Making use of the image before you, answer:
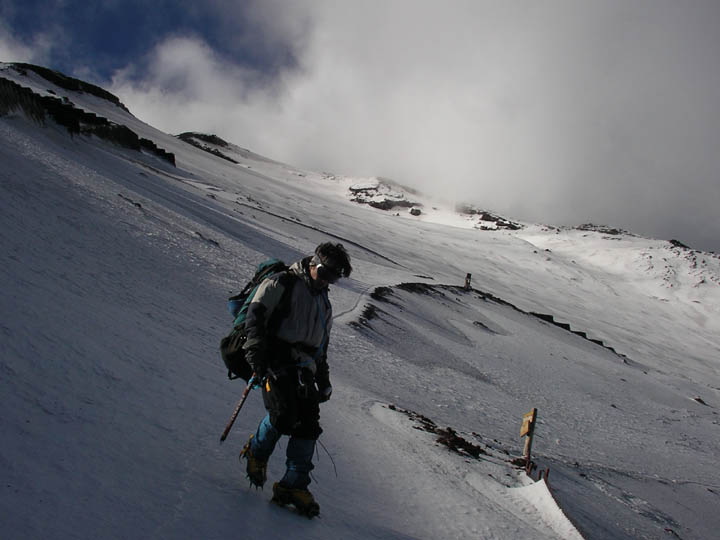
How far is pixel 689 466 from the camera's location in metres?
10.5

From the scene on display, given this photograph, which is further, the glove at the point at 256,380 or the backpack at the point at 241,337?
the backpack at the point at 241,337

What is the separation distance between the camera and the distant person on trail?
318 cm

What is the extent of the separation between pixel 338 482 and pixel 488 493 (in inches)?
80.3

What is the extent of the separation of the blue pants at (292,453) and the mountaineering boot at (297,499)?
0.10 ft

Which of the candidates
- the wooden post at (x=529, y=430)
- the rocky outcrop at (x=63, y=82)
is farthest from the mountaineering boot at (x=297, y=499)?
the rocky outcrop at (x=63, y=82)

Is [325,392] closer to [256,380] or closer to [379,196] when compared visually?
[256,380]

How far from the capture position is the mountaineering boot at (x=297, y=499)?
3164mm

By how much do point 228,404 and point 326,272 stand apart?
219 cm

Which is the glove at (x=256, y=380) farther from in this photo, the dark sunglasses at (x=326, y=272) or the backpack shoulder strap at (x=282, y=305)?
the dark sunglasses at (x=326, y=272)

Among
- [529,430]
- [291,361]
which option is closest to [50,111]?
[291,361]

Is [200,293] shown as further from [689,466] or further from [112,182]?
[689,466]

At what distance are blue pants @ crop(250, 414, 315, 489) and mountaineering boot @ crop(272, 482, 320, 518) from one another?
1.2 inches

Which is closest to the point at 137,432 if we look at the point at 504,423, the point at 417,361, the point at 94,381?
the point at 94,381

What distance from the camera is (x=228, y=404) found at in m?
4.72
